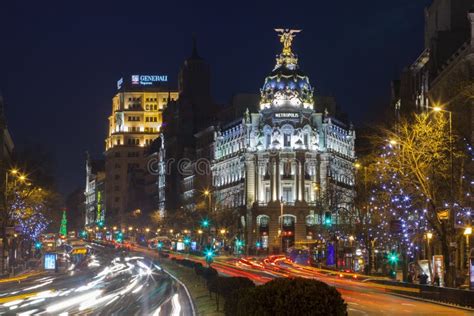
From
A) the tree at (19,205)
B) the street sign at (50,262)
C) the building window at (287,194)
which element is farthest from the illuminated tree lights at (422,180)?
the building window at (287,194)

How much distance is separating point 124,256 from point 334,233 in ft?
162

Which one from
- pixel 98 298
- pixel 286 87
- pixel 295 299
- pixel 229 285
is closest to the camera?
pixel 295 299

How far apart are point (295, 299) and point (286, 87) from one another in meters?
144

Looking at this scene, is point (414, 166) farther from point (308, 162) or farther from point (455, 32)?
point (308, 162)

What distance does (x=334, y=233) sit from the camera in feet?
357

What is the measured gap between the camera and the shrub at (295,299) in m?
20.7

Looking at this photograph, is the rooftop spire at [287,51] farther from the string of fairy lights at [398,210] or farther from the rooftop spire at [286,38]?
the string of fairy lights at [398,210]

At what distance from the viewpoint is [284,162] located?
16525 centimetres

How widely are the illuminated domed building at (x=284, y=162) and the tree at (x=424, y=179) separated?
92419mm

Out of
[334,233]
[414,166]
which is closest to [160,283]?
[414,166]

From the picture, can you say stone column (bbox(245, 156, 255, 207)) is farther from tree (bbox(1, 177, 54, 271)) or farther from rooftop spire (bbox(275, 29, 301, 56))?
tree (bbox(1, 177, 54, 271))

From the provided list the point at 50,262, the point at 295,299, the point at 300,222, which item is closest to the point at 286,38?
the point at 300,222

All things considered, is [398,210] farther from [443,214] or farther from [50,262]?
[50,262]

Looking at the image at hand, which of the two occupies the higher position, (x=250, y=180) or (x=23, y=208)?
(x=250, y=180)
